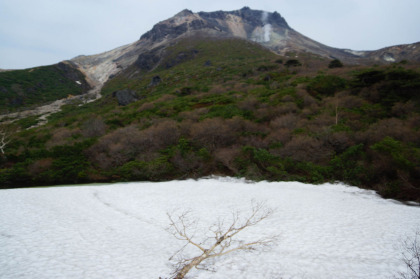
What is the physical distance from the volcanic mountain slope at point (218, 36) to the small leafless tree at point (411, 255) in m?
91.8

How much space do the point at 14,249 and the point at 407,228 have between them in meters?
12.3

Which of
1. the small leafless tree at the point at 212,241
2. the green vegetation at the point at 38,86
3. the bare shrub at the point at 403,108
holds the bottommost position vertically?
the small leafless tree at the point at 212,241

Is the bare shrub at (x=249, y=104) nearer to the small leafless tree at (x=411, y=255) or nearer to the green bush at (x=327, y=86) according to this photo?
the green bush at (x=327, y=86)

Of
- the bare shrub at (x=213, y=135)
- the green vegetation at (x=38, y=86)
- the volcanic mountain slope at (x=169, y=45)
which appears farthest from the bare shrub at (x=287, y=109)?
the green vegetation at (x=38, y=86)

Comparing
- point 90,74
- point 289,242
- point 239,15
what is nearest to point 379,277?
point 289,242

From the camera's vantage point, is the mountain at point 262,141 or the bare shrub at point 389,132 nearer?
the bare shrub at point 389,132

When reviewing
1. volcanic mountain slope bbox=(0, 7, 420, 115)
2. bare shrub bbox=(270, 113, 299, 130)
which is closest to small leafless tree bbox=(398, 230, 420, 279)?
bare shrub bbox=(270, 113, 299, 130)

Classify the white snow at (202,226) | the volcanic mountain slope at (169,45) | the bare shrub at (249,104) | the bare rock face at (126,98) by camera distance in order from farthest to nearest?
1. the volcanic mountain slope at (169,45)
2. the bare rock face at (126,98)
3. the bare shrub at (249,104)
4. the white snow at (202,226)

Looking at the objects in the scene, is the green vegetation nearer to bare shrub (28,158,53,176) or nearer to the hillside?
the hillside

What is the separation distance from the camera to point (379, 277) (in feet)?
16.1

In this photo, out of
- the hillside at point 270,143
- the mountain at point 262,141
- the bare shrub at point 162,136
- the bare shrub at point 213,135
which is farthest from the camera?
the bare shrub at point 162,136

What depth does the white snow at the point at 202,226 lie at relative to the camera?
529 centimetres

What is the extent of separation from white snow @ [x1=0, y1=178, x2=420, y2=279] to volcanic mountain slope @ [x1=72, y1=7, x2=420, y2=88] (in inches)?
→ 3493

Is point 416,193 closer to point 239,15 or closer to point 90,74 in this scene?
point 90,74
